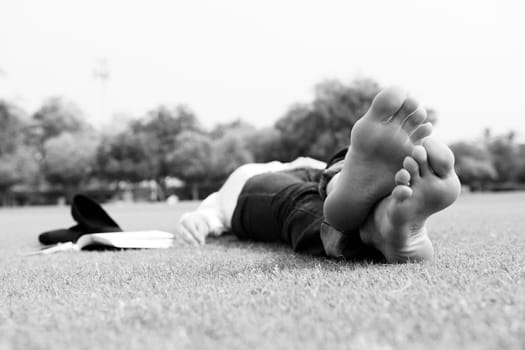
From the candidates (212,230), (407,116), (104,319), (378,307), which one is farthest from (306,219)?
(212,230)

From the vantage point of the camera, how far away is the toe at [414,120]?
56.2 inches

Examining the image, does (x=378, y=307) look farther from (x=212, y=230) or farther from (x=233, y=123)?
(x=233, y=123)

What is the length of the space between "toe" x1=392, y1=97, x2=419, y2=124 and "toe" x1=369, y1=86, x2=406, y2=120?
0.04ft

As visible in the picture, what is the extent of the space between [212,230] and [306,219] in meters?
1.18

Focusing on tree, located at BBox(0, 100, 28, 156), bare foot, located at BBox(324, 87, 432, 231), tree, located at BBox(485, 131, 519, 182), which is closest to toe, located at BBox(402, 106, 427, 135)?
bare foot, located at BBox(324, 87, 432, 231)

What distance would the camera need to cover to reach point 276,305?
1088 mm

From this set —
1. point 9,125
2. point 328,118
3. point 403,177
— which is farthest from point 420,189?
point 9,125

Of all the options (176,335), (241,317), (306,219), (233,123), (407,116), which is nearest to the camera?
(176,335)

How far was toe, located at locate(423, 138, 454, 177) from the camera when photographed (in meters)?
1.34

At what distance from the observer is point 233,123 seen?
44.0 meters

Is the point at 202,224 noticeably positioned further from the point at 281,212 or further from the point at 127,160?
the point at 127,160

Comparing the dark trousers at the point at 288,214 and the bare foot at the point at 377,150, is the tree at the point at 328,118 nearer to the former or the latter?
the dark trousers at the point at 288,214

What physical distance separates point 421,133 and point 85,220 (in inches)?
91.2

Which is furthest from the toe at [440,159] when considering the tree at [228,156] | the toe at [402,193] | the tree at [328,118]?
the tree at [228,156]
